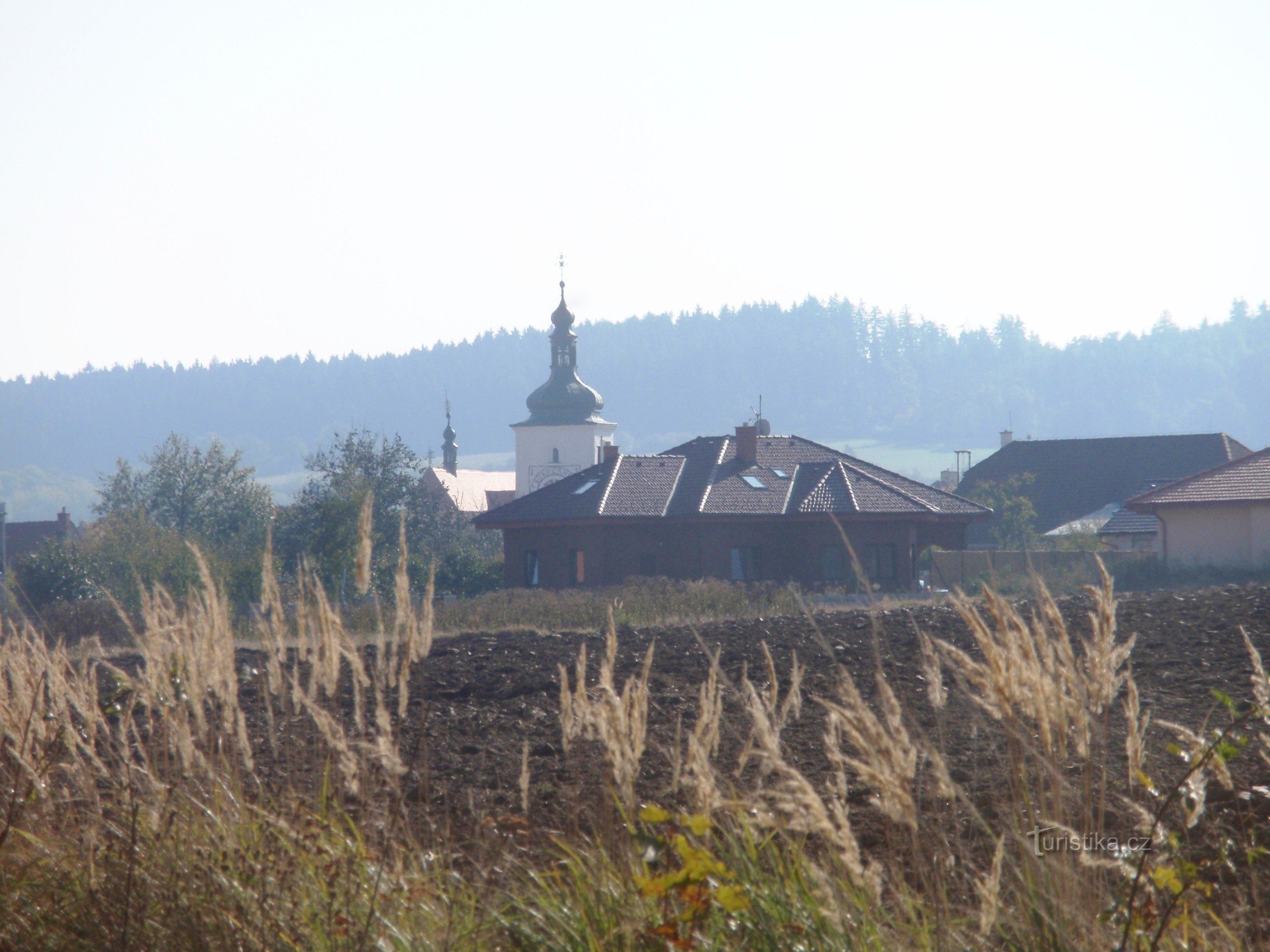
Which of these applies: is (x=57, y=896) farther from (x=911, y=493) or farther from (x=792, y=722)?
(x=911, y=493)

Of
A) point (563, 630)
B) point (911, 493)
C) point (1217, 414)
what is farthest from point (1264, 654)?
point (1217, 414)

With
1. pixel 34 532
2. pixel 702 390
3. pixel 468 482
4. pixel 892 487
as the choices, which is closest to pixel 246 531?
pixel 34 532

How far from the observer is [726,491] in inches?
1379

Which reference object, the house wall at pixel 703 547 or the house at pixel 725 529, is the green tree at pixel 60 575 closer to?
the house at pixel 725 529

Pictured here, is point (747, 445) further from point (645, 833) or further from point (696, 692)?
point (645, 833)

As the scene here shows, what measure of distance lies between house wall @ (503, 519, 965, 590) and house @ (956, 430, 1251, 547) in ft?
58.8

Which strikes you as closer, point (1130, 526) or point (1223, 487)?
point (1223, 487)

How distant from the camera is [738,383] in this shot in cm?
17175

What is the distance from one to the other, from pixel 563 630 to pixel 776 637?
4524 millimetres

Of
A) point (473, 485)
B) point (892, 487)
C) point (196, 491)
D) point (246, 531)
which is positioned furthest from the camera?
point (473, 485)

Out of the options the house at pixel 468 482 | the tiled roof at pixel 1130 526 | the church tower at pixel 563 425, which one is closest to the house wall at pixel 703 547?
the tiled roof at pixel 1130 526

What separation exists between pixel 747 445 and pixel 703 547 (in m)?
4.98

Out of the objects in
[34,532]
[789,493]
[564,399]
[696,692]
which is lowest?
[696,692]

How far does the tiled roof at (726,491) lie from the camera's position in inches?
1326
